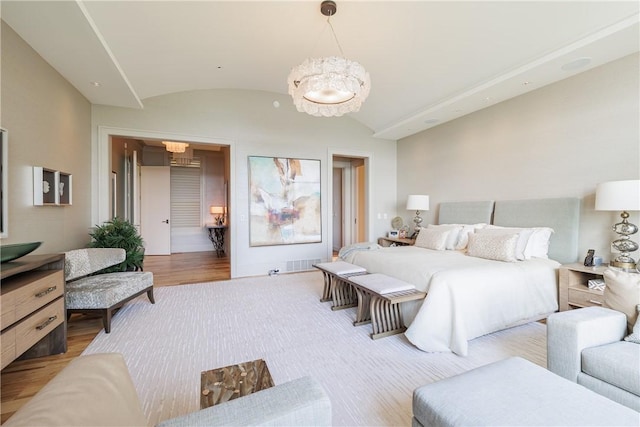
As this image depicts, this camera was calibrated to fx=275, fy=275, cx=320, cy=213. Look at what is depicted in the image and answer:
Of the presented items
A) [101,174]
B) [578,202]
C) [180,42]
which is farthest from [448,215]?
[101,174]

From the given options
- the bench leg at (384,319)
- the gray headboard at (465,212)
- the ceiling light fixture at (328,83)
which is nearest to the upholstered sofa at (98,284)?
the bench leg at (384,319)

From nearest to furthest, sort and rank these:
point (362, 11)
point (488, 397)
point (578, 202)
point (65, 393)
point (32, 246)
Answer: point (65, 393) → point (488, 397) → point (32, 246) → point (362, 11) → point (578, 202)

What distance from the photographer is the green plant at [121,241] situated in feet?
12.2

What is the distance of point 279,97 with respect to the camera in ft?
17.3

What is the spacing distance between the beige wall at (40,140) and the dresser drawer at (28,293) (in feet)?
1.68

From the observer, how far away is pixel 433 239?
413cm

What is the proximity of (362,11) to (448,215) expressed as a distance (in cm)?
346

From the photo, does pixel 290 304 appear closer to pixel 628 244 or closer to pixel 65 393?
pixel 65 393

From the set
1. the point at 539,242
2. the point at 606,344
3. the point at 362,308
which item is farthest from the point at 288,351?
the point at 539,242

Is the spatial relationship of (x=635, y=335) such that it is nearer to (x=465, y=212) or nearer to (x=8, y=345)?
(x=465, y=212)

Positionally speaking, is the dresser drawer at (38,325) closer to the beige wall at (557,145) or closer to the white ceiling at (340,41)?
the white ceiling at (340,41)

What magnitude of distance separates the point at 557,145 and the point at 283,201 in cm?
421

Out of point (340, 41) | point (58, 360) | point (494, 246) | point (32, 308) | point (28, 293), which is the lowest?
point (58, 360)

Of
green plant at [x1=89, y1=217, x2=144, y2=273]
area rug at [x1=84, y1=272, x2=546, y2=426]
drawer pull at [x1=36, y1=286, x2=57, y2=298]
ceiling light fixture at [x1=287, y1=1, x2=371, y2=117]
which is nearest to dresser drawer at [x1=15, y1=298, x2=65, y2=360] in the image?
drawer pull at [x1=36, y1=286, x2=57, y2=298]
